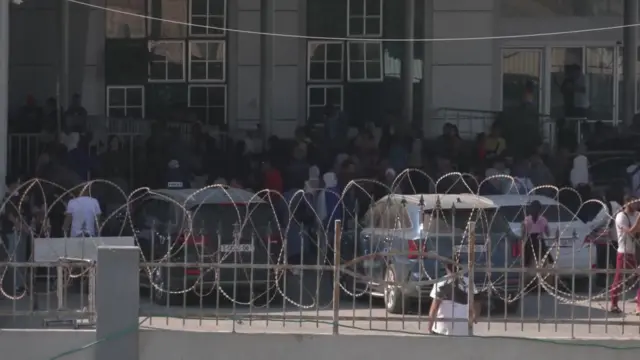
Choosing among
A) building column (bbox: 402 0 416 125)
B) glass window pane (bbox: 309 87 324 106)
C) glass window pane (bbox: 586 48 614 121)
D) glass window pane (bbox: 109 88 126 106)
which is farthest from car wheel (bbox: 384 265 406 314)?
glass window pane (bbox: 586 48 614 121)

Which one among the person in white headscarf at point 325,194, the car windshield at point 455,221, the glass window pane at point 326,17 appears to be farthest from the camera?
the glass window pane at point 326,17

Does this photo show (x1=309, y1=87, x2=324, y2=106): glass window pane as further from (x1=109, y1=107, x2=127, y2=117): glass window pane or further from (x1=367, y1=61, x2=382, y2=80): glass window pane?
(x1=109, y1=107, x2=127, y2=117): glass window pane

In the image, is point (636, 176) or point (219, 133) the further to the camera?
point (219, 133)

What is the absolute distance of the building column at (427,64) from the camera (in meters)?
24.7

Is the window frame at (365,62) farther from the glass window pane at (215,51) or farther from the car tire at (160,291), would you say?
the car tire at (160,291)

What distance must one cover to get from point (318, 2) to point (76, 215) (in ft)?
35.5

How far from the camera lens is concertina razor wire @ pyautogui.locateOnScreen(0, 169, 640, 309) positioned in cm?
1133

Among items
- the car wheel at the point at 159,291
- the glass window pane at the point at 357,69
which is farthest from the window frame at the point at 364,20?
the car wheel at the point at 159,291

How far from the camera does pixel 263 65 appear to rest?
2333 centimetres

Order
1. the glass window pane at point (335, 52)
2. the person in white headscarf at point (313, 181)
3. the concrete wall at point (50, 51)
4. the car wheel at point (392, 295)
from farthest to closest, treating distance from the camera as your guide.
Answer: the glass window pane at point (335, 52), the concrete wall at point (50, 51), the person in white headscarf at point (313, 181), the car wheel at point (392, 295)

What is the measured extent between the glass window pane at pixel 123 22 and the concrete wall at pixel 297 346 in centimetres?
1448

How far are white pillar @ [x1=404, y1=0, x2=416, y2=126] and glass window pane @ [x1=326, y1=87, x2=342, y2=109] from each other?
58.0 inches

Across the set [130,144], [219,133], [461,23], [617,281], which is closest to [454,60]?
[461,23]

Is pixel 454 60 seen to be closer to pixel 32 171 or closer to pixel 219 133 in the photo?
pixel 219 133
